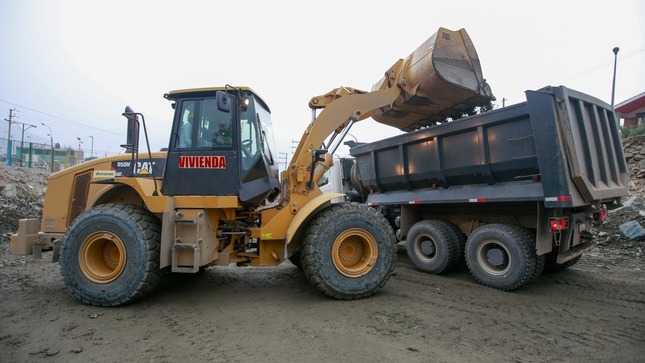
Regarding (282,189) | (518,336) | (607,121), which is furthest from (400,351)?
(607,121)

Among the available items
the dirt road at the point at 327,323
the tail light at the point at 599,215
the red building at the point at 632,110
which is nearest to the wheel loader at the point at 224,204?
the dirt road at the point at 327,323

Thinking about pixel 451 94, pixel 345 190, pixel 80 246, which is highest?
pixel 451 94

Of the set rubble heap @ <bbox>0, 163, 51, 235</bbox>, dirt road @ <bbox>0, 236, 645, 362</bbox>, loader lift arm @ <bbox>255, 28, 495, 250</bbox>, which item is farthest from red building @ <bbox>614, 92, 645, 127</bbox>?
rubble heap @ <bbox>0, 163, 51, 235</bbox>

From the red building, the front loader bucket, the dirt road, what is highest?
the red building

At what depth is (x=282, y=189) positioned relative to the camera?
4.58m

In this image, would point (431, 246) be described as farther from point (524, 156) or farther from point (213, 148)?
point (213, 148)

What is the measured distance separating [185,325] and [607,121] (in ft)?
20.5

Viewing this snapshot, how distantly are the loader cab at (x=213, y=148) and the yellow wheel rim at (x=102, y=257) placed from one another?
813 millimetres

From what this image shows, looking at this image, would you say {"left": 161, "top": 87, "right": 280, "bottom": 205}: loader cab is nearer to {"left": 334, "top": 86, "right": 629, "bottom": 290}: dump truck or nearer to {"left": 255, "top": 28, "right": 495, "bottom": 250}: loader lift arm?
{"left": 255, "top": 28, "right": 495, "bottom": 250}: loader lift arm

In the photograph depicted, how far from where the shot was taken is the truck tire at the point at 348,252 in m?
3.97

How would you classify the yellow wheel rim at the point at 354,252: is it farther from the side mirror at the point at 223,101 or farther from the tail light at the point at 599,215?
the tail light at the point at 599,215

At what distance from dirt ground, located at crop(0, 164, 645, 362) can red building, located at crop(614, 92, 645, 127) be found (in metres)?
17.7

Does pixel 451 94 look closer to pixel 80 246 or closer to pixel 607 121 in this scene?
pixel 607 121

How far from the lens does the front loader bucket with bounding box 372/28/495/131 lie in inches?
185
